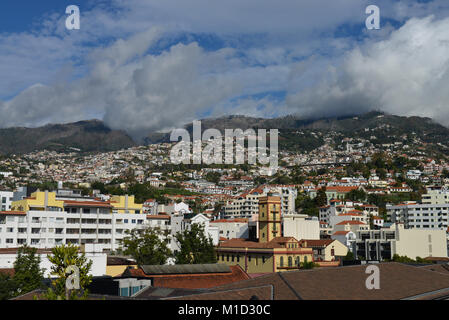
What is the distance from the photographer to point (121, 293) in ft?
94.6

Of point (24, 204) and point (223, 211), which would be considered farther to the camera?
point (223, 211)

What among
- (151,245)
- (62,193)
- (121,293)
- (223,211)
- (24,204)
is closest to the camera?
(121,293)

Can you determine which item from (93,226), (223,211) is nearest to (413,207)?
(223,211)

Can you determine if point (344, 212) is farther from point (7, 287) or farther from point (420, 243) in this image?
point (7, 287)

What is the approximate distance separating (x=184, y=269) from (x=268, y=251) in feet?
115

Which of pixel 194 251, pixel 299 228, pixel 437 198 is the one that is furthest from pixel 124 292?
pixel 437 198

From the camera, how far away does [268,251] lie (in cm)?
6900

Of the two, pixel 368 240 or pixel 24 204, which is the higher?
pixel 24 204

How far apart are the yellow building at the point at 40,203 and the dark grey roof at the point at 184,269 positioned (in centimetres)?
4248

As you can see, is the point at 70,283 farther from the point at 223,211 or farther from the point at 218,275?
the point at 223,211

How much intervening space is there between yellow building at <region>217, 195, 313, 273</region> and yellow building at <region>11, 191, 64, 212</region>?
25.8 m

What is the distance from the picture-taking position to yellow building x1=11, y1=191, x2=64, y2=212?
71.6 metres

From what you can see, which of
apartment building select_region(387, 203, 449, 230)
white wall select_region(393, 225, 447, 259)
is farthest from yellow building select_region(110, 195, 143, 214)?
apartment building select_region(387, 203, 449, 230)
